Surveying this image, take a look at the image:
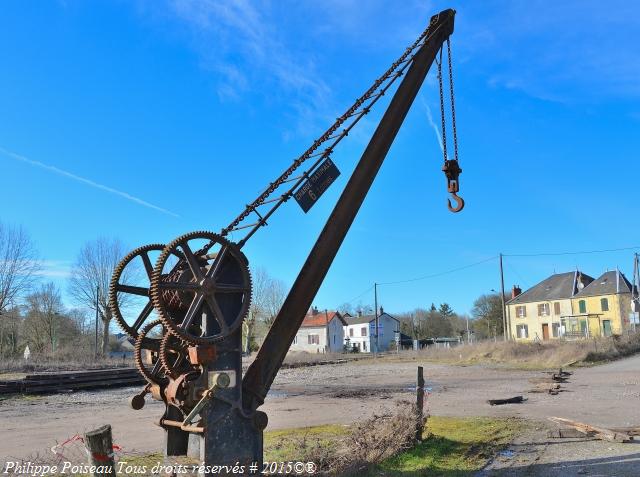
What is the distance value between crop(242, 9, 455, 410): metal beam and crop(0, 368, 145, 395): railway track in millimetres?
18523

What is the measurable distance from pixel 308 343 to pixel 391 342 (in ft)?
44.1

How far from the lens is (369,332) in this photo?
265 feet

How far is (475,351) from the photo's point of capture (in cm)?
3750

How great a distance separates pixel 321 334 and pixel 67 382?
56.7 meters

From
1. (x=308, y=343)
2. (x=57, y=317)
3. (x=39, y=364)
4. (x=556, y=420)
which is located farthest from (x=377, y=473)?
(x=308, y=343)

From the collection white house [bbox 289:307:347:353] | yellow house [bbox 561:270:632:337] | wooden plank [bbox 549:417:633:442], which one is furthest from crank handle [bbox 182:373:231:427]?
white house [bbox 289:307:347:353]

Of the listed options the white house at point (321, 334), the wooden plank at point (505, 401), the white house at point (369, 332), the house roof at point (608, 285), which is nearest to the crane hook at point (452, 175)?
the wooden plank at point (505, 401)

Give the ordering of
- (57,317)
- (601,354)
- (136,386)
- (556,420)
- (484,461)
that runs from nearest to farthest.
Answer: (484,461), (556,420), (136,386), (601,354), (57,317)

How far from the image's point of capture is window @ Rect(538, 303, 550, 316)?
193 ft

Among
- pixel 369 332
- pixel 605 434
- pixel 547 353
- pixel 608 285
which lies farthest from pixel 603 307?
pixel 605 434

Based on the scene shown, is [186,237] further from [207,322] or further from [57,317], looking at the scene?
[57,317]

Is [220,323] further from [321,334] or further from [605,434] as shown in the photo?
[321,334]

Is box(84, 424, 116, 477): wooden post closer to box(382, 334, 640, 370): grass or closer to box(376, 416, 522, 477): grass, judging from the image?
box(376, 416, 522, 477): grass

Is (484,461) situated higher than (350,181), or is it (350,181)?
(350,181)
